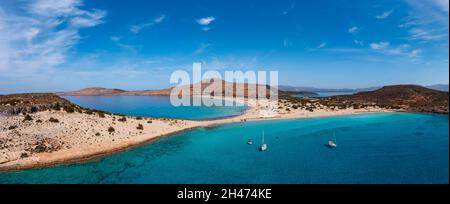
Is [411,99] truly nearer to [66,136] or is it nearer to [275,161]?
[275,161]

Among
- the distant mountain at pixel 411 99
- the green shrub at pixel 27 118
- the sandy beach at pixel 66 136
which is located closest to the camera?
the sandy beach at pixel 66 136

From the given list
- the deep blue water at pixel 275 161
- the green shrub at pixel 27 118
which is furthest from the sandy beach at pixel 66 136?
the deep blue water at pixel 275 161

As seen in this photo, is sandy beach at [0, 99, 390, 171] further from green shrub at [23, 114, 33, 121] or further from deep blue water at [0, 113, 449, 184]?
deep blue water at [0, 113, 449, 184]

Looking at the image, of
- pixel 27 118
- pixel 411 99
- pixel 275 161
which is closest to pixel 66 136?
pixel 27 118

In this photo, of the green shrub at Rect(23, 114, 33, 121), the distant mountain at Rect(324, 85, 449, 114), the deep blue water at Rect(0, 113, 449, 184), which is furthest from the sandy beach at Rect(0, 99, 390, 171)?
the distant mountain at Rect(324, 85, 449, 114)

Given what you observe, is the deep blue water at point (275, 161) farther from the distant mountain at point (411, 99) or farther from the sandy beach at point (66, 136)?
the distant mountain at point (411, 99)
